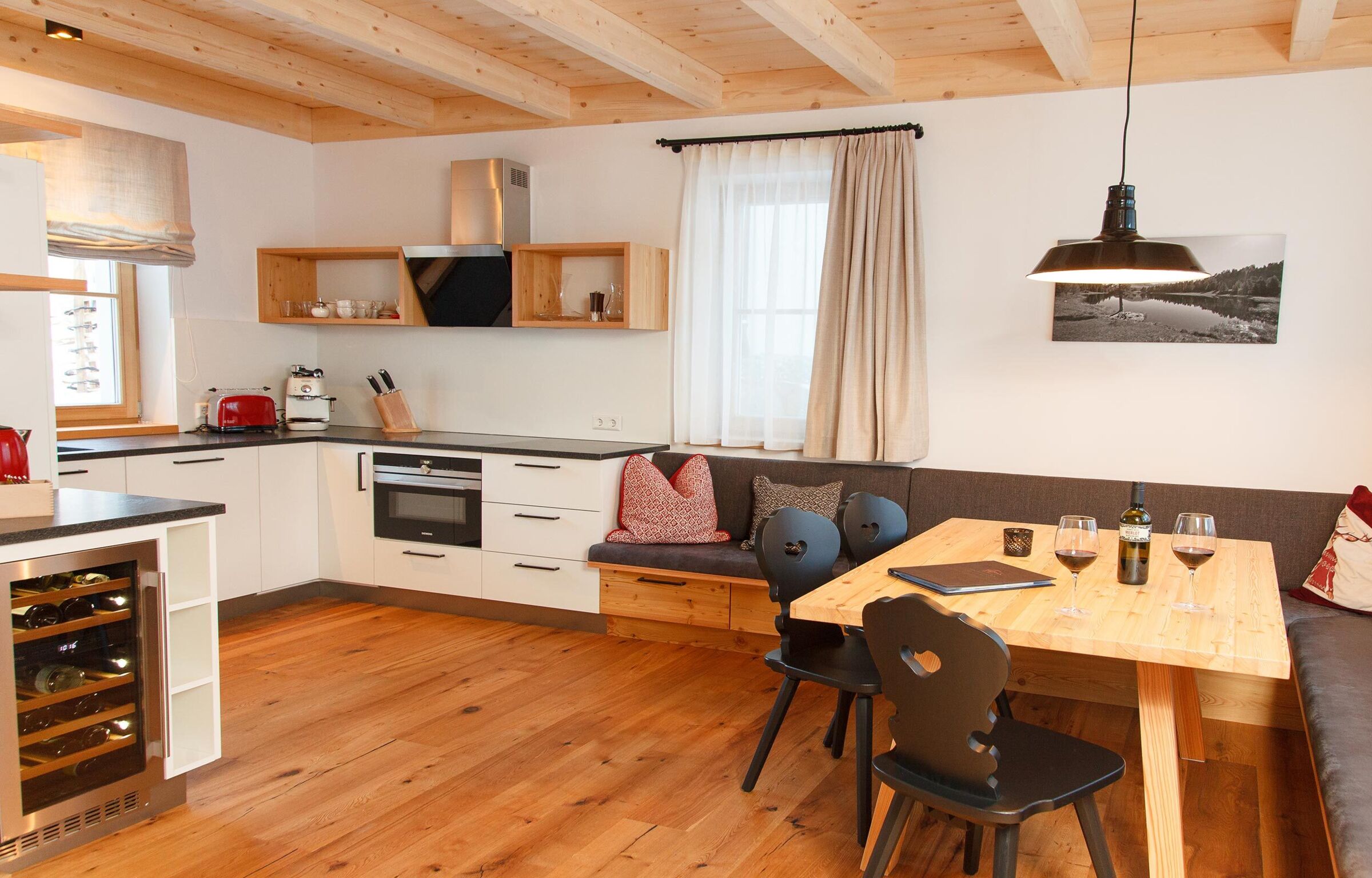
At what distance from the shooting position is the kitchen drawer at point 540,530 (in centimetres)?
473

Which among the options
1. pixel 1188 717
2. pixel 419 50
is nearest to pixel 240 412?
pixel 419 50

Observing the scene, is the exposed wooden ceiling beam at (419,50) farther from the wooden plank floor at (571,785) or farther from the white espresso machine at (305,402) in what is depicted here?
the wooden plank floor at (571,785)

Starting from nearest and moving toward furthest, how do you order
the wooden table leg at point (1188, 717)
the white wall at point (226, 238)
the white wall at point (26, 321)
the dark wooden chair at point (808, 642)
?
the dark wooden chair at point (808, 642) < the white wall at point (26, 321) < the wooden table leg at point (1188, 717) < the white wall at point (226, 238)

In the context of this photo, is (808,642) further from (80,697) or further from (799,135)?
(799,135)

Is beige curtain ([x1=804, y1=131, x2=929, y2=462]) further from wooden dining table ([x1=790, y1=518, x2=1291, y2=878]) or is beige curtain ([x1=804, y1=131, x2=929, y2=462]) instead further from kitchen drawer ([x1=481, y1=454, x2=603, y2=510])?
wooden dining table ([x1=790, y1=518, x2=1291, y2=878])

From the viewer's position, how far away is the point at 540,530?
4816 mm

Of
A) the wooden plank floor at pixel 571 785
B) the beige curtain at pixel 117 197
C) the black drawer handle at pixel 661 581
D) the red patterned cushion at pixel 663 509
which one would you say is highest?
the beige curtain at pixel 117 197

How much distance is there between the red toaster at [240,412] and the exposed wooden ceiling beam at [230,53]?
1.53m

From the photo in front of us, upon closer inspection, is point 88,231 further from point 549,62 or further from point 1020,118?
point 1020,118

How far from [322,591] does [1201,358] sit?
169 inches

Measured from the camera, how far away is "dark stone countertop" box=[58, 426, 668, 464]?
14.6 feet

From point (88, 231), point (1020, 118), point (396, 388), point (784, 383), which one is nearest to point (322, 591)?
point (396, 388)

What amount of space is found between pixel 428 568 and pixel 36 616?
256 cm

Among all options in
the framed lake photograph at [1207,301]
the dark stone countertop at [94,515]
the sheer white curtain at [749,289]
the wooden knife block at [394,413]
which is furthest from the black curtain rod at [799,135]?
the dark stone countertop at [94,515]
